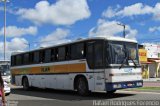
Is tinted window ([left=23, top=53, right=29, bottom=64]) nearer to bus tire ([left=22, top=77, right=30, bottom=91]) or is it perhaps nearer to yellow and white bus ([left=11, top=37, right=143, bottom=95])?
bus tire ([left=22, top=77, right=30, bottom=91])

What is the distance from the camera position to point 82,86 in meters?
19.8

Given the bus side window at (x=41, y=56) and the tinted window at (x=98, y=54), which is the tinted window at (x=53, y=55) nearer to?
the bus side window at (x=41, y=56)

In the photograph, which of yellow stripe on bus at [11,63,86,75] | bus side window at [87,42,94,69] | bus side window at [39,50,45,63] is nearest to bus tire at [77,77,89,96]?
yellow stripe on bus at [11,63,86,75]

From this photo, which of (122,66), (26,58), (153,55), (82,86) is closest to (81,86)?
(82,86)

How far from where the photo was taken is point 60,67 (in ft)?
72.3

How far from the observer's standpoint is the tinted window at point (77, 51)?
19825 millimetres

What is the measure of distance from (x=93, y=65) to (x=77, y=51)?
6.04ft

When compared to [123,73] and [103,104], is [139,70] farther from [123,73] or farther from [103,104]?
[103,104]

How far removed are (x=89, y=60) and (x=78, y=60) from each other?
114 cm

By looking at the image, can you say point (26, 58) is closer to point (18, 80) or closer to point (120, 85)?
point (18, 80)

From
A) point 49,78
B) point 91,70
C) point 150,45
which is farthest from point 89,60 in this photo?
point 150,45

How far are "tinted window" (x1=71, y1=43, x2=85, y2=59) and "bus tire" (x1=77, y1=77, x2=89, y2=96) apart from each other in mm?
1252

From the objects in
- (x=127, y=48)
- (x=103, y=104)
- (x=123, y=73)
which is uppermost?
(x=127, y=48)

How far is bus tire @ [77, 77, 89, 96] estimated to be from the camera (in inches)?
767
